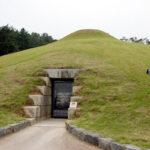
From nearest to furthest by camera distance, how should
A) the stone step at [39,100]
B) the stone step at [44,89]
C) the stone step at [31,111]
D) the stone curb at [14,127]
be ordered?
the stone curb at [14,127], the stone step at [31,111], the stone step at [39,100], the stone step at [44,89]

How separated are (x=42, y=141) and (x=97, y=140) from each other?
1792mm

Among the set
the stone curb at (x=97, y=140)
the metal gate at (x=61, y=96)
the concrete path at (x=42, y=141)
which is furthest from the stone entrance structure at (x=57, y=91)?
the stone curb at (x=97, y=140)

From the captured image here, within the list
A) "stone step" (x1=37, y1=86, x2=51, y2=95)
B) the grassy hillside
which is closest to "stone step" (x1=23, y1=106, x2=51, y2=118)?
the grassy hillside

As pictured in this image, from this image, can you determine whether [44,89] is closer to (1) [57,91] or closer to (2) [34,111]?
(1) [57,91]

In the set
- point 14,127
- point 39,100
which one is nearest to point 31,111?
point 39,100

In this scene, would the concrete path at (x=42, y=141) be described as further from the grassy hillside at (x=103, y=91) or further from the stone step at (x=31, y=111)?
the stone step at (x=31, y=111)

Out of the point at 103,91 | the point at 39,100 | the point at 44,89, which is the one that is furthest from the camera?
the point at 44,89

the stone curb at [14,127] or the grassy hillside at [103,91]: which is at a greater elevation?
the grassy hillside at [103,91]

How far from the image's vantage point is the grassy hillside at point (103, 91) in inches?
259

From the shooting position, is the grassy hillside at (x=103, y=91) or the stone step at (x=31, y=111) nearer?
the grassy hillside at (x=103, y=91)

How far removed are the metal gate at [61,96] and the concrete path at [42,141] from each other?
464 cm

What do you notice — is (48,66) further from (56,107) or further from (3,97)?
(3,97)

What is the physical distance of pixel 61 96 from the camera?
1238cm

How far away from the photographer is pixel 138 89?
32.6 feet
